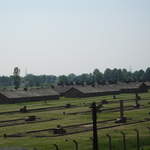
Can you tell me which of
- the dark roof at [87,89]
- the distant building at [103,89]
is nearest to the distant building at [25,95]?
the distant building at [103,89]

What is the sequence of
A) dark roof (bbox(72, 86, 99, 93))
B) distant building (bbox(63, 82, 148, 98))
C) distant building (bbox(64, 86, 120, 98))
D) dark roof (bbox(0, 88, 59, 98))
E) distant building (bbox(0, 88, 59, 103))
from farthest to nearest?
dark roof (bbox(72, 86, 99, 93)) < distant building (bbox(63, 82, 148, 98)) < distant building (bbox(64, 86, 120, 98)) < dark roof (bbox(0, 88, 59, 98)) < distant building (bbox(0, 88, 59, 103))

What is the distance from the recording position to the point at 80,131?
3619 cm

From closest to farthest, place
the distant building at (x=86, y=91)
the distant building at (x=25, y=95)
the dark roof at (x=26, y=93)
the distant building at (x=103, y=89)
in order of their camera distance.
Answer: the distant building at (x=25, y=95) → the dark roof at (x=26, y=93) → the distant building at (x=86, y=91) → the distant building at (x=103, y=89)

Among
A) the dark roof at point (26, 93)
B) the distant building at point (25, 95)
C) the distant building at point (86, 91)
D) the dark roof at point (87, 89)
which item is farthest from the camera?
the dark roof at point (87, 89)

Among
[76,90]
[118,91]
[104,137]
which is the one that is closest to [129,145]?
[104,137]

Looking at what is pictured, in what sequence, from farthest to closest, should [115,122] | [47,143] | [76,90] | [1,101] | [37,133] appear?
[76,90] < [1,101] < [115,122] < [37,133] < [47,143]

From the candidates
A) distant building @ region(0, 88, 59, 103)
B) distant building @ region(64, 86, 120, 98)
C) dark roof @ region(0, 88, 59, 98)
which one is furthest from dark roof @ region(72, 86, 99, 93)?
dark roof @ region(0, 88, 59, 98)

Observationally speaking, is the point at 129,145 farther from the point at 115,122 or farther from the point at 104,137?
the point at 115,122

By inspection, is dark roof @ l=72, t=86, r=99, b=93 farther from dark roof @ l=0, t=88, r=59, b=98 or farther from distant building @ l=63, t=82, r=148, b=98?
dark roof @ l=0, t=88, r=59, b=98

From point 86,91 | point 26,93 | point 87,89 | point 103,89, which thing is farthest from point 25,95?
point 103,89

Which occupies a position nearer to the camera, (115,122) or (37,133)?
(37,133)

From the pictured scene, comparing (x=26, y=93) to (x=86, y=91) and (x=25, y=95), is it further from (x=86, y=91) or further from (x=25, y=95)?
(x=86, y=91)

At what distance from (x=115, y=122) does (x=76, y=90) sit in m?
57.2

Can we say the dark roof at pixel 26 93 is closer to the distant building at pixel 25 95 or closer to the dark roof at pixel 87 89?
the distant building at pixel 25 95
